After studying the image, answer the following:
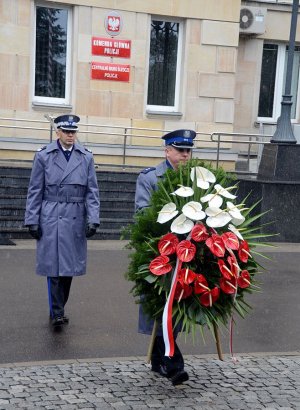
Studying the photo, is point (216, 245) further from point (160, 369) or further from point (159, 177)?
point (160, 369)

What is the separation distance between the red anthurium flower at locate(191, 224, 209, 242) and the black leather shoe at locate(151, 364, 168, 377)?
1.07 meters

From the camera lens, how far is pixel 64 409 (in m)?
5.42

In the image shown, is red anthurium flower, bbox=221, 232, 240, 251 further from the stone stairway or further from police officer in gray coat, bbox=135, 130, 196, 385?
the stone stairway

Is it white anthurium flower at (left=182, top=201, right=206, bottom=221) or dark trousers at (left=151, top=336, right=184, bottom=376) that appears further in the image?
dark trousers at (left=151, top=336, right=184, bottom=376)

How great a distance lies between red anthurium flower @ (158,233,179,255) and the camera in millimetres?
5633

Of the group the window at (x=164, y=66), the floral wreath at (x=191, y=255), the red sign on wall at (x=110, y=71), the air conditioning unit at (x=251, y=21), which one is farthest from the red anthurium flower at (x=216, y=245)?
the air conditioning unit at (x=251, y=21)

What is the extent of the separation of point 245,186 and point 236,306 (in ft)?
28.1

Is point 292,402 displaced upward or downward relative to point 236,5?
downward

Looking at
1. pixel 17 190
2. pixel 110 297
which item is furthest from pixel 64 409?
pixel 17 190

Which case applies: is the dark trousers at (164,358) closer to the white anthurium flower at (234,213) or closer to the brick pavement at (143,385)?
the brick pavement at (143,385)

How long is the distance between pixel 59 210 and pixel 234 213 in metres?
2.52

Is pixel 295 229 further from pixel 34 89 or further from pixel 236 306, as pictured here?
pixel 236 306

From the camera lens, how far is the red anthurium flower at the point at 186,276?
5547mm

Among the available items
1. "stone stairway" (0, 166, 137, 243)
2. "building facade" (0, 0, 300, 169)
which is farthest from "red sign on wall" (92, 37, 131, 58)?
"stone stairway" (0, 166, 137, 243)
